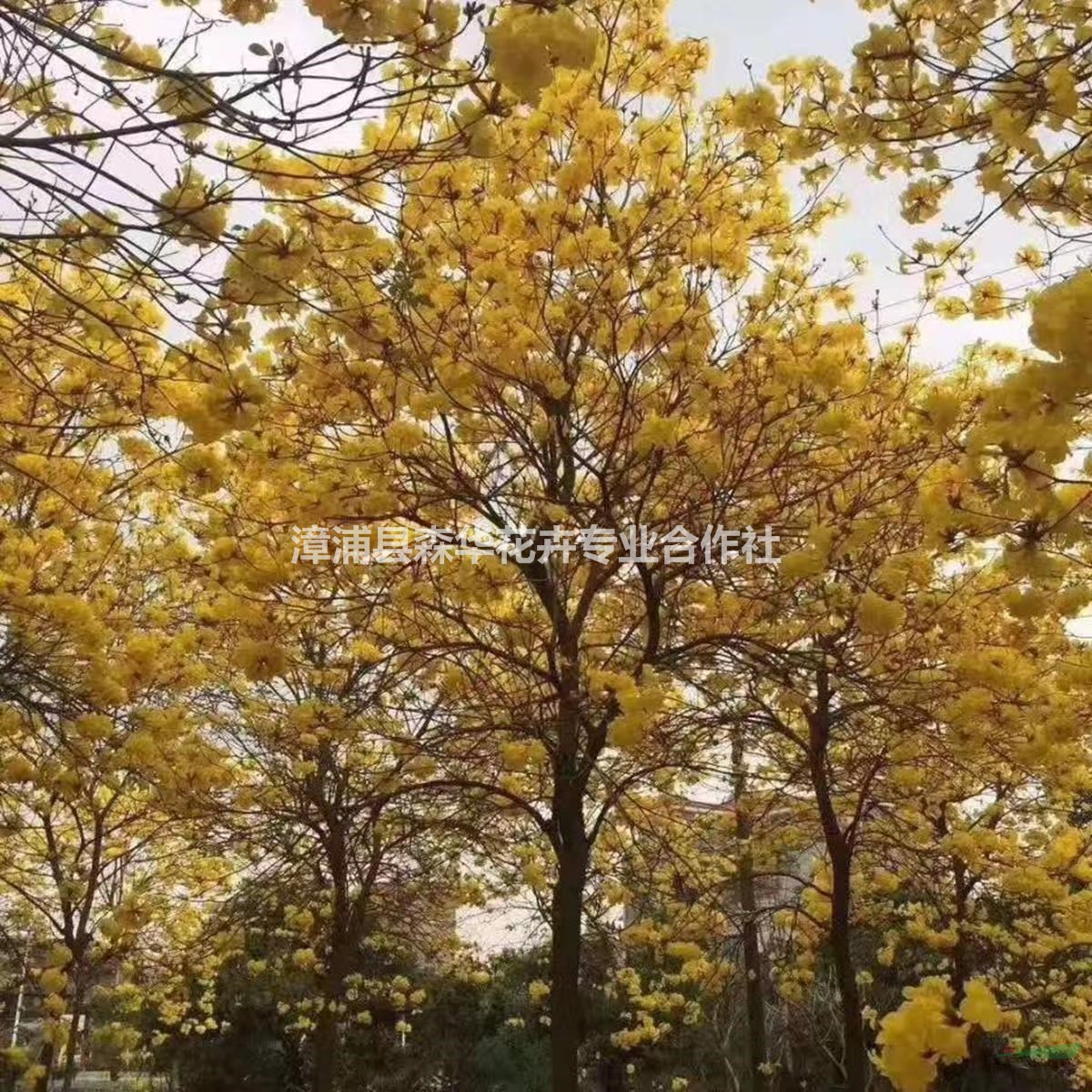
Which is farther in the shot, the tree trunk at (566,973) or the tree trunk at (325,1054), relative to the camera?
the tree trunk at (325,1054)

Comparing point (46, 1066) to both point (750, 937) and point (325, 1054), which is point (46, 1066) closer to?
point (325, 1054)

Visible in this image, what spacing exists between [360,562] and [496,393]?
1.04 m

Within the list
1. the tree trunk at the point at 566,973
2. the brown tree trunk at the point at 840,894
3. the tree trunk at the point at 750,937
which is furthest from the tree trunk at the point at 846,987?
the tree trunk at the point at 566,973

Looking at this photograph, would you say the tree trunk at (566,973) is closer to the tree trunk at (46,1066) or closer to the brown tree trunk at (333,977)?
the brown tree trunk at (333,977)

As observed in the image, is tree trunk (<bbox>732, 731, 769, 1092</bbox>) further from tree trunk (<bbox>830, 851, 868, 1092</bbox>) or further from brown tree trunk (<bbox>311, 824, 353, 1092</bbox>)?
brown tree trunk (<bbox>311, 824, 353, 1092</bbox>)

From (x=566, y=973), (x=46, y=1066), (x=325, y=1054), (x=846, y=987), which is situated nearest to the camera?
(x=566, y=973)

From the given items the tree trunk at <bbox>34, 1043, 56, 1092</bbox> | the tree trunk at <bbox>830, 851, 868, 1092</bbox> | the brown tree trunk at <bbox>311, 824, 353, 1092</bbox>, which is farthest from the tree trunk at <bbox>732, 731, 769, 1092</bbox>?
the tree trunk at <bbox>34, 1043, 56, 1092</bbox>

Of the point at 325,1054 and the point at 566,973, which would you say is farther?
the point at 325,1054

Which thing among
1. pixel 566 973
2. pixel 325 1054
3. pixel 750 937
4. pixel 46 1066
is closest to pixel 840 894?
pixel 566 973

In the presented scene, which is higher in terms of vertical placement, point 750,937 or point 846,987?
point 750,937

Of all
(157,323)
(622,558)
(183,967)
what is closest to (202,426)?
(157,323)

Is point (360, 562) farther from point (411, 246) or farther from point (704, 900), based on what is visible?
point (704, 900)

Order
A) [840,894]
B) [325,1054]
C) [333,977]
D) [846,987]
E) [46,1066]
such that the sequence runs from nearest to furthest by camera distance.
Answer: [846,987] → [840,894] → [46,1066] → [333,977] → [325,1054]

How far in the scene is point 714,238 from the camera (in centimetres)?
443
